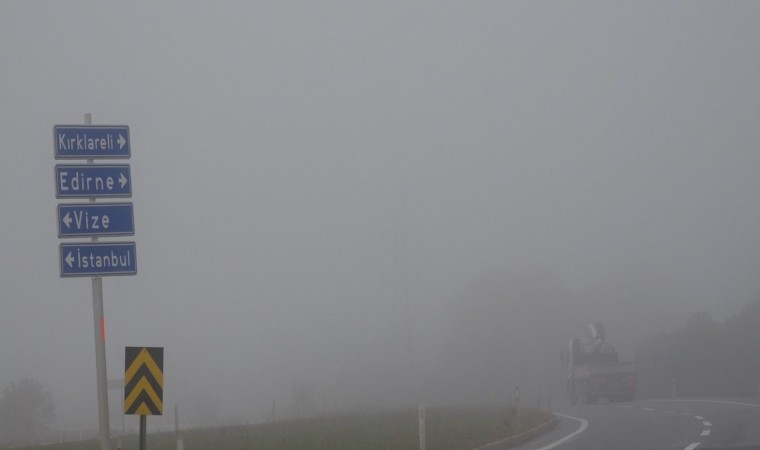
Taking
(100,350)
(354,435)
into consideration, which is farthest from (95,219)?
(354,435)

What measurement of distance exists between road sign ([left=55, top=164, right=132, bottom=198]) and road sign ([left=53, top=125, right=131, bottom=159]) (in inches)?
7.7

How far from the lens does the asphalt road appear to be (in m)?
21.2

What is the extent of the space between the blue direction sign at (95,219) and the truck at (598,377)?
39991 mm

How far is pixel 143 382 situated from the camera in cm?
1534

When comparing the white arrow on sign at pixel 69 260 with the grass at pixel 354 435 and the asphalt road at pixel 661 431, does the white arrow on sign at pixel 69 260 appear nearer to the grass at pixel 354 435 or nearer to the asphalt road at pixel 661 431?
the grass at pixel 354 435

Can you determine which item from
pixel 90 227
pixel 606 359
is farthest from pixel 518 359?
pixel 90 227

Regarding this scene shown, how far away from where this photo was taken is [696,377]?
70312 millimetres

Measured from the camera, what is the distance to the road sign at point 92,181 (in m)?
15.9

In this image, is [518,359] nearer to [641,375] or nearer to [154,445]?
[641,375]

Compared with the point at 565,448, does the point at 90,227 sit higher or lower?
higher

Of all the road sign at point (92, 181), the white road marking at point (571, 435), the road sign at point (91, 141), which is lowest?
the white road marking at point (571, 435)

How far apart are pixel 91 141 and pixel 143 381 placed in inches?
156

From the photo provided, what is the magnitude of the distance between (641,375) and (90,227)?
64.3 m

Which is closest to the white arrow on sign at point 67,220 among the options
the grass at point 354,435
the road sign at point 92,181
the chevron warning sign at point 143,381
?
the road sign at point 92,181
